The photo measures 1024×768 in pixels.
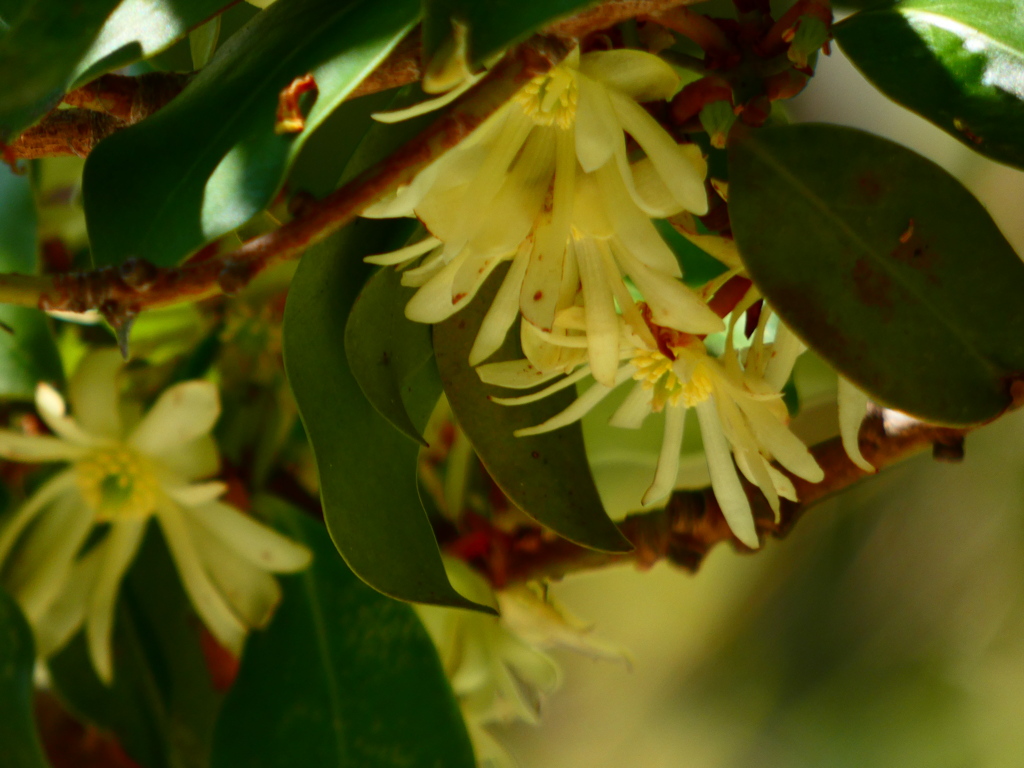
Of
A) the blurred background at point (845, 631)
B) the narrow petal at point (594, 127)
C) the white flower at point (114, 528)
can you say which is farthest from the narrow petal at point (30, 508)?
the blurred background at point (845, 631)

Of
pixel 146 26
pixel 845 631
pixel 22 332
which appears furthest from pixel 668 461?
pixel 845 631

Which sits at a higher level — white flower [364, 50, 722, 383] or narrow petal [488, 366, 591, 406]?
white flower [364, 50, 722, 383]

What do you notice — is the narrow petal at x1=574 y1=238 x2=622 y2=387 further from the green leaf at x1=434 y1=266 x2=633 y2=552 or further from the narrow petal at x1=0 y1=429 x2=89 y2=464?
the narrow petal at x1=0 y1=429 x2=89 y2=464

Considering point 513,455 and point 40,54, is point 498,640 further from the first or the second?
point 40,54

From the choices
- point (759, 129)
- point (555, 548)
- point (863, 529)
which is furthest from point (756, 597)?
point (759, 129)

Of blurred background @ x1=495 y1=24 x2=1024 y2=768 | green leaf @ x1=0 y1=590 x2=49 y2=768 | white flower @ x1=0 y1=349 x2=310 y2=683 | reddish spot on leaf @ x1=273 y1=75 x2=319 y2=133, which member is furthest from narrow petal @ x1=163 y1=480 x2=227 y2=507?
blurred background @ x1=495 y1=24 x2=1024 y2=768

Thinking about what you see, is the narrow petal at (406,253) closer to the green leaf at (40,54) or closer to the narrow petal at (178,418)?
the green leaf at (40,54)
